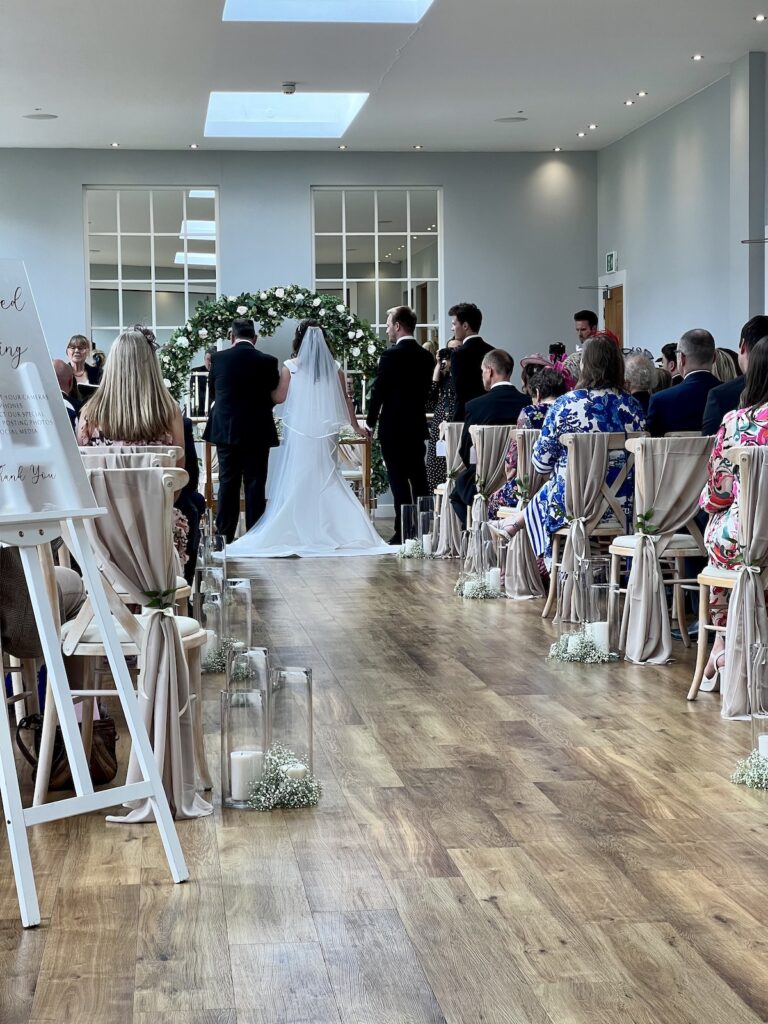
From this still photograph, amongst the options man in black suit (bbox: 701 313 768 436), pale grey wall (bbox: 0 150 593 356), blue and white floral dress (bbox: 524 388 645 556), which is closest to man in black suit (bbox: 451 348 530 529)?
blue and white floral dress (bbox: 524 388 645 556)

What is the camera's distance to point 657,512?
534 centimetres

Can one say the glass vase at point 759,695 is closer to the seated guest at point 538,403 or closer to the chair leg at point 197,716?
the chair leg at point 197,716

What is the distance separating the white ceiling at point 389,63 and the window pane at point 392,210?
1119 mm

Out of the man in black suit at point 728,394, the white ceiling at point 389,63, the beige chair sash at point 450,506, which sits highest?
the white ceiling at point 389,63

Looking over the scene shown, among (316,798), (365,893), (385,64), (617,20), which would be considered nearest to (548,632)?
(316,798)

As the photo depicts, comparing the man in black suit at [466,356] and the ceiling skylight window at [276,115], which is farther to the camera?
the ceiling skylight window at [276,115]

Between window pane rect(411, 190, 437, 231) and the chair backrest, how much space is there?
9109 mm

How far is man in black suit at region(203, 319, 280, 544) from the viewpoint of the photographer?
9484 millimetres

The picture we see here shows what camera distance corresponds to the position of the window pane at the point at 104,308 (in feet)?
46.8

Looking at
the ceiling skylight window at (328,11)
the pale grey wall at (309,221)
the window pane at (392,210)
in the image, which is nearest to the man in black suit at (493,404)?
the ceiling skylight window at (328,11)

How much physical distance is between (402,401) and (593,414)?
3.94 meters

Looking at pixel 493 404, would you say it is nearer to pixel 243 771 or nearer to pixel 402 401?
pixel 402 401

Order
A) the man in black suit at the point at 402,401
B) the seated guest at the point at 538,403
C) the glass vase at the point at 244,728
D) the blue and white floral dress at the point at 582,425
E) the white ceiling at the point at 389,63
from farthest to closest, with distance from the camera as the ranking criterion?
the man in black suit at the point at 402,401 → the white ceiling at the point at 389,63 → the seated guest at the point at 538,403 → the blue and white floral dress at the point at 582,425 → the glass vase at the point at 244,728

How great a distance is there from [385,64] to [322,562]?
14.2ft
